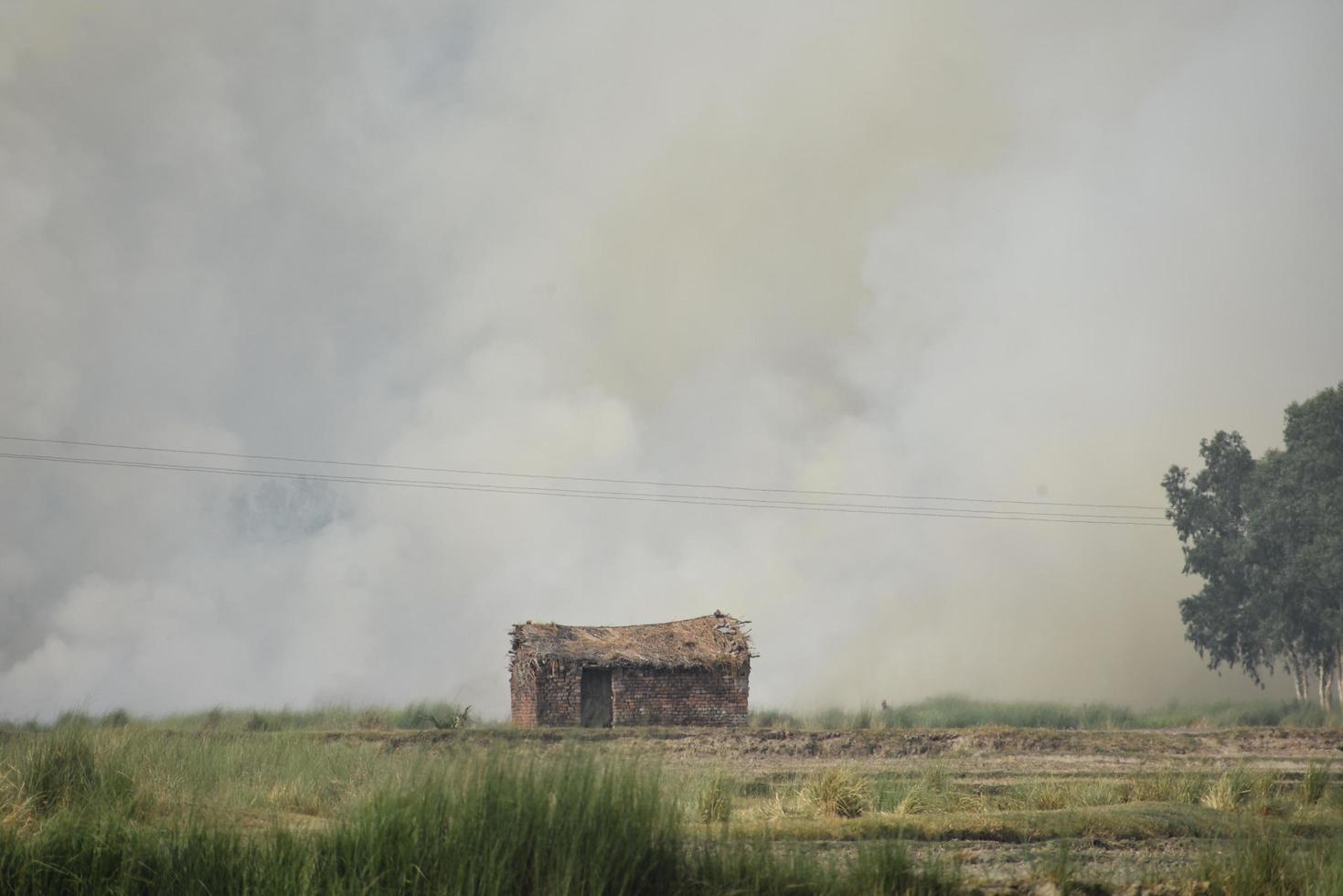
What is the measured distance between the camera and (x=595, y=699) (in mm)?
39219

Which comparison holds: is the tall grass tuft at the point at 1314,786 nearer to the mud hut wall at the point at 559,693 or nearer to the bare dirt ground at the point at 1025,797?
the bare dirt ground at the point at 1025,797

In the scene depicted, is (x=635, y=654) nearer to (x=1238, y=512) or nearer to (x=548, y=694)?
(x=548, y=694)

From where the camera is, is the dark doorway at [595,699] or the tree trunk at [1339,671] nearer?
the dark doorway at [595,699]

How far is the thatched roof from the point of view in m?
39.1

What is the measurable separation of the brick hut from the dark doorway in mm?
28

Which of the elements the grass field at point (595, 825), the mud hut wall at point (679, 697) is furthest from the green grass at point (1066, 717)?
the grass field at point (595, 825)

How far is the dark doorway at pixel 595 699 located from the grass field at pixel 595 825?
697 inches

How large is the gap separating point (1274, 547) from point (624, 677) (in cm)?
2963

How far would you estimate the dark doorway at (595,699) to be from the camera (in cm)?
3916

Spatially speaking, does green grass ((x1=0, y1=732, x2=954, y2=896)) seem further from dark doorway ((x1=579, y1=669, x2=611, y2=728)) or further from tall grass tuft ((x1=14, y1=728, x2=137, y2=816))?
dark doorway ((x1=579, y1=669, x2=611, y2=728))

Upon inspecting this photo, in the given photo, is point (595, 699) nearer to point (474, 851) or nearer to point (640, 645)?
point (640, 645)

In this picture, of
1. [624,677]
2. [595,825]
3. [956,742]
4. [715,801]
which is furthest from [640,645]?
[595,825]

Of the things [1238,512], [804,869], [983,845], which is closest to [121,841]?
[804,869]

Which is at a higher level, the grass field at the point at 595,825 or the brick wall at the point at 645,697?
the brick wall at the point at 645,697
